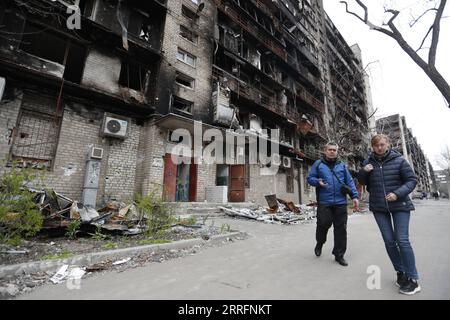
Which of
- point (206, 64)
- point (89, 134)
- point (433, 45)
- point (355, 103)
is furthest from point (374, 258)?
point (355, 103)

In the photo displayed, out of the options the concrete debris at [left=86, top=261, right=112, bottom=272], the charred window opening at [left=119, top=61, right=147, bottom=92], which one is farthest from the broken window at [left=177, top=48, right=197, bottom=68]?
the concrete debris at [left=86, top=261, right=112, bottom=272]

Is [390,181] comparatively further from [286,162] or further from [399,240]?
[286,162]

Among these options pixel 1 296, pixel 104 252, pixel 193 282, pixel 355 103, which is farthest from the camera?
pixel 355 103

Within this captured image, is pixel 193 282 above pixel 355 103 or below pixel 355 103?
below

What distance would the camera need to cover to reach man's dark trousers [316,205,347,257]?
10.5ft

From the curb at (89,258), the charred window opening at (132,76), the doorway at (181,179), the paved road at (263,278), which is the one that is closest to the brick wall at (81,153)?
the doorway at (181,179)

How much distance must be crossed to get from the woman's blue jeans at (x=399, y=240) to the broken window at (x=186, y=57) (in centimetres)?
1188

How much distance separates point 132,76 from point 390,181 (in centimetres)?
1096

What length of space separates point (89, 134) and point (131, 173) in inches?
86.5

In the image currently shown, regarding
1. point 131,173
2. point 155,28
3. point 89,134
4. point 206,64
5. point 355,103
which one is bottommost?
point 131,173

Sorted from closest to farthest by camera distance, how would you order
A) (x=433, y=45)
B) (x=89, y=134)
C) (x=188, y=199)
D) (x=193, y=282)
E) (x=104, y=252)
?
(x=193, y=282)
(x=104, y=252)
(x=433, y=45)
(x=89, y=134)
(x=188, y=199)

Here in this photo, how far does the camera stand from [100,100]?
29.0 ft

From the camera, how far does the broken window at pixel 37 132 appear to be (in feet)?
23.9

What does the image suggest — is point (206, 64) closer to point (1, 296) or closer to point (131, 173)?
point (131, 173)
